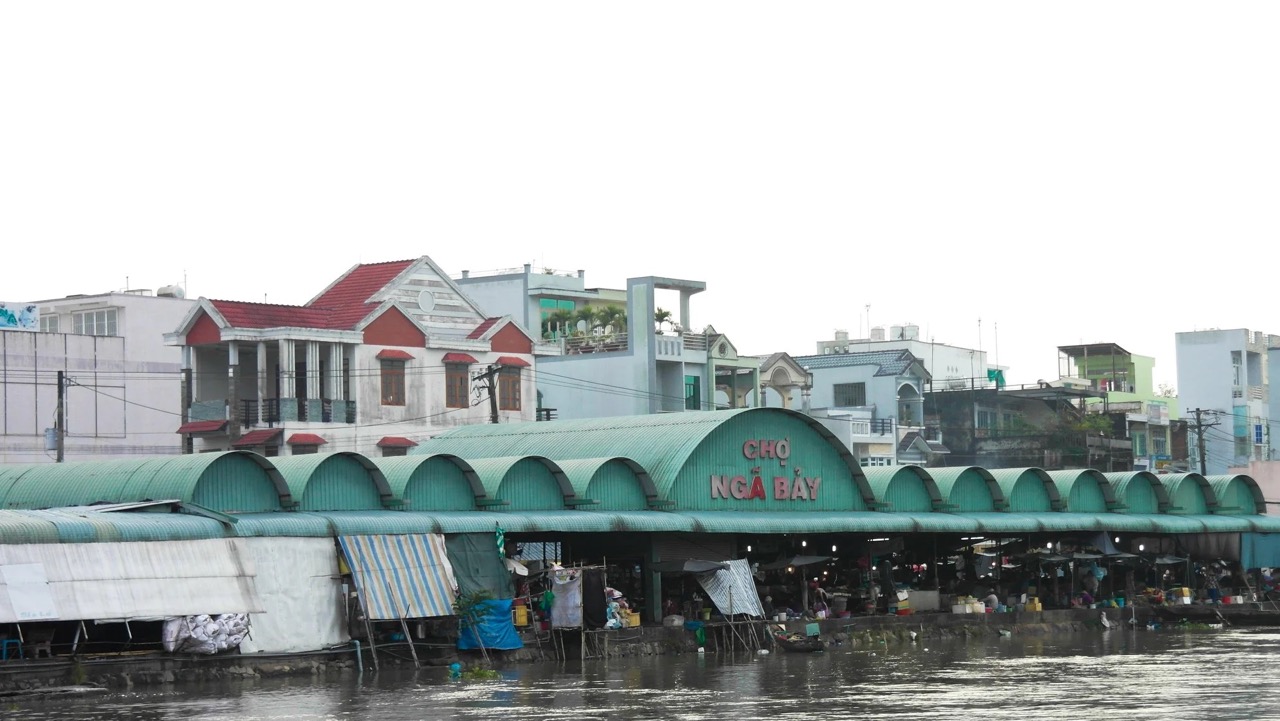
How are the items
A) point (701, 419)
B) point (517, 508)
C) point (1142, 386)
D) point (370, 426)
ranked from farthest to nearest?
1. point (1142, 386)
2. point (370, 426)
3. point (701, 419)
4. point (517, 508)

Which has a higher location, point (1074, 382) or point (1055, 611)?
point (1074, 382)

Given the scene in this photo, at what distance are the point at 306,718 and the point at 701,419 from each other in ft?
72.8

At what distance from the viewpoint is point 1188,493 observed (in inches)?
2446

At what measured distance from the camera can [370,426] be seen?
59.9 metres

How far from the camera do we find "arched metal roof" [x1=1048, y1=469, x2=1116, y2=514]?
187 ft

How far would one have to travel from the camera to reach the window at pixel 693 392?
74.6 meters

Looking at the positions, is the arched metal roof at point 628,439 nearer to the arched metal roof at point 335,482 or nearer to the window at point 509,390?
the arched metal roof at point 335,482

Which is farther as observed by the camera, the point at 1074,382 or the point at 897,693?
the point at 1074,382

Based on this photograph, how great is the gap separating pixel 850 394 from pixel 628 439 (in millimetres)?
45778

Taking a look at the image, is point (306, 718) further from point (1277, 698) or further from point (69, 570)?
point (1277, 698)

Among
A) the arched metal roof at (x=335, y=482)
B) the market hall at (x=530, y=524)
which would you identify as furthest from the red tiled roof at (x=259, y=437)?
the arched metal roof at (x=335, y=482)

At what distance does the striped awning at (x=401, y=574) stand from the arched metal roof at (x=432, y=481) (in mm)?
3208

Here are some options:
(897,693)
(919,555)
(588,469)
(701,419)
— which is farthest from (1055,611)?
(897,693)

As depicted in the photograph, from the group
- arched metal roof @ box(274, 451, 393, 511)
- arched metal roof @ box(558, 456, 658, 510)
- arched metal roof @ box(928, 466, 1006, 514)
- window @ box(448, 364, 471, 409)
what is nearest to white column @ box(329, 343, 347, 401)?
window @ box(448, 364, 471, 409)
